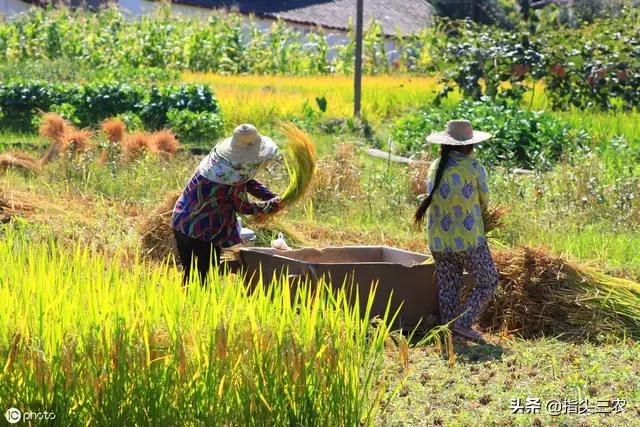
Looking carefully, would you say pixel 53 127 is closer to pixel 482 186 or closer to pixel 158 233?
pixel 158 233

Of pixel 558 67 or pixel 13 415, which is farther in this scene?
pixel 558 67

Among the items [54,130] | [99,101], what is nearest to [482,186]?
[54,130]

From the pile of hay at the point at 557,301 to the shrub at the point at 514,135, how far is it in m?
4.37

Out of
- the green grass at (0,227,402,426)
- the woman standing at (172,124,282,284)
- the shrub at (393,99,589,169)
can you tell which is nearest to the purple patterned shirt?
the woman standing at (172,124,282,284)

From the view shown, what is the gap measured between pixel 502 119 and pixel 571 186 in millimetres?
3120

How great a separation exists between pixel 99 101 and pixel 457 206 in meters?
10.6

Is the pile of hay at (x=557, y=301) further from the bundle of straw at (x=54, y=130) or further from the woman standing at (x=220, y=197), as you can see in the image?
the bundle of straw at (x=54, y=130)

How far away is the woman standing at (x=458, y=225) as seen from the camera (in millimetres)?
6598

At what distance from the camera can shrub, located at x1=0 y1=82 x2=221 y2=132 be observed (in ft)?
A: 53.4

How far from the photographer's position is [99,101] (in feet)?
54.3

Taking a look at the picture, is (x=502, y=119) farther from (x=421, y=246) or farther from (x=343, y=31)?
(x=343, y=31)

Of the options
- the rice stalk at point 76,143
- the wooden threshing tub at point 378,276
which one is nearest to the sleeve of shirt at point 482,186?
the wooden threshing tub at point 378,276

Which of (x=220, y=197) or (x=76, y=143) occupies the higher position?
(x=220, y=197)

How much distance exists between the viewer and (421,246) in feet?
27.2
